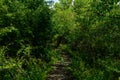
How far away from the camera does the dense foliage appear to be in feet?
41.3

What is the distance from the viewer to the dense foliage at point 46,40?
496 inches

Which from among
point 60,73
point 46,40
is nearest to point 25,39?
point 46,40

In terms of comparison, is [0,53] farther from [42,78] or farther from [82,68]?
[82,68]

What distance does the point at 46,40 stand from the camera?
1589 cm

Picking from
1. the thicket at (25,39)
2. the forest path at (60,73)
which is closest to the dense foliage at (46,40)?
the thicket at (25,39)

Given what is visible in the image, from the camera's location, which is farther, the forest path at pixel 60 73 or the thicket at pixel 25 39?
the forest path at pixel 60 73

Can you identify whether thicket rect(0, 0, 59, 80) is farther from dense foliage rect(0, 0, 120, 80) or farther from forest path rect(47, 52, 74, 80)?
forest path rect(47, 52, 74, 80)

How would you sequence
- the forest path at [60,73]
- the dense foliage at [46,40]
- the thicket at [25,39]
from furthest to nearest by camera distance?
the forest path at [60,73] → the dense foliage at [46,40] → the thicket at [25,39]

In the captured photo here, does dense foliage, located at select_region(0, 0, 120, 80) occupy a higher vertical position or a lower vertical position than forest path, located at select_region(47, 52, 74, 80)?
higher

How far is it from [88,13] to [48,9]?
3249 millimetres

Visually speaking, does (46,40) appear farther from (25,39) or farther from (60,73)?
(60,73)

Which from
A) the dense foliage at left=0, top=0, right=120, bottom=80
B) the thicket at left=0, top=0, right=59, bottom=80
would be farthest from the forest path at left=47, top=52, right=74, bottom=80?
the thicket at left=0, top=0, right=59, bottom=80

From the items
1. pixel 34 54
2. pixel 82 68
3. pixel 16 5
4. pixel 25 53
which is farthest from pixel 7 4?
pixel 82 68

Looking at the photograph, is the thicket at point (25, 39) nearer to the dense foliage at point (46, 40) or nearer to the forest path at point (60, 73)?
the dense foliage at point (46, 40)
